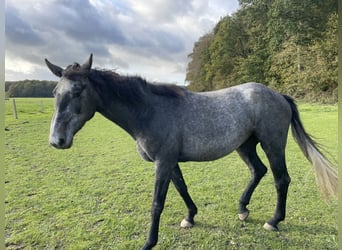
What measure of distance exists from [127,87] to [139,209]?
5.76 feet

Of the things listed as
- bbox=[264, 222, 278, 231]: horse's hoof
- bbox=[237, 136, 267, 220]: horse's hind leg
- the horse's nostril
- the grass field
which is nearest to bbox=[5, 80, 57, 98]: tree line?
the grass field

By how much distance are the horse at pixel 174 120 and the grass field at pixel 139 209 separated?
26cm

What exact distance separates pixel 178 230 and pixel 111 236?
723mm

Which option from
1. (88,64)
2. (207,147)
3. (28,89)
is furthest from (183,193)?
(28,89)

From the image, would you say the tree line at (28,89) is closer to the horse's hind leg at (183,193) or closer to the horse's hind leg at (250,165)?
the horse's hind leg at (183,193)

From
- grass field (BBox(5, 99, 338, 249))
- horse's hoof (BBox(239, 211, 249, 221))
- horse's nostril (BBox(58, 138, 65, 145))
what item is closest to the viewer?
horse's nostril (BBox(58, 138, 65, 145))

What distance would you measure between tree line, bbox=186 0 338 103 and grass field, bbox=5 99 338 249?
38.3 feet

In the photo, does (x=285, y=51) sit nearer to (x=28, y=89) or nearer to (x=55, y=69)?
(x=28, y=89)

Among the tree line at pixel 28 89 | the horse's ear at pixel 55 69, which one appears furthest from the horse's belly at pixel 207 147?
the tree line at pixel 28 89

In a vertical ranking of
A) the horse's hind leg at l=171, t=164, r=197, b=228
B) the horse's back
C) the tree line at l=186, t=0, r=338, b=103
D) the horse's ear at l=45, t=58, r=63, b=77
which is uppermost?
the tree line at l=186, t=0, r=338, b=103

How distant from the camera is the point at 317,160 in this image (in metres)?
2.72

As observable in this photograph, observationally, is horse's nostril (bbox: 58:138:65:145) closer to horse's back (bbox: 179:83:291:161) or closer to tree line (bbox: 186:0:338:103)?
horse's back (bbox: 179:83:291:161)

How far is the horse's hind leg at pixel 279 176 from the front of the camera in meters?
2.62

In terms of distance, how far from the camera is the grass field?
252 centimetres
